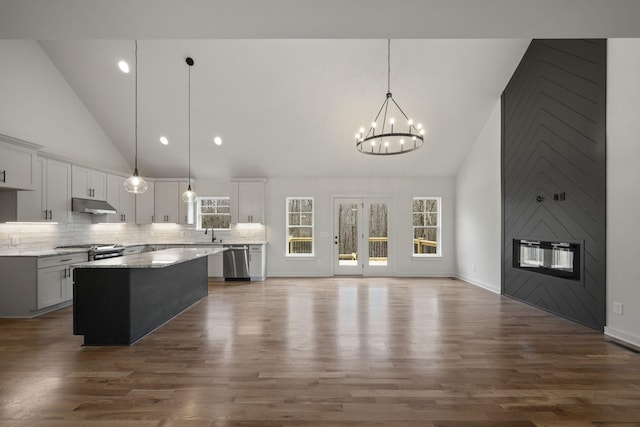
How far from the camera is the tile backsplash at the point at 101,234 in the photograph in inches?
202

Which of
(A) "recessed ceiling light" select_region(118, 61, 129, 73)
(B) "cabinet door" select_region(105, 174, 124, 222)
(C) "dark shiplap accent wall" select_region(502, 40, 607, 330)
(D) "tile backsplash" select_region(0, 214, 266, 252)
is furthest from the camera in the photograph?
(B) "cabinet door" select_region(105, 174, 124, 222)

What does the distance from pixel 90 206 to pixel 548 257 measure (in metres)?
7.83

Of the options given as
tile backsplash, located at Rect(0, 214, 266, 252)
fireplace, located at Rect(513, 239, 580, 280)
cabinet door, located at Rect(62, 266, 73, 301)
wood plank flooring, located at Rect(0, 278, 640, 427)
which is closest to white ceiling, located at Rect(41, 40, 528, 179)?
tile backsplash, located at Rect(0, 214, 266, 252)

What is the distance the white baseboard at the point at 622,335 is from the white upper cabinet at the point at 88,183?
326 inches

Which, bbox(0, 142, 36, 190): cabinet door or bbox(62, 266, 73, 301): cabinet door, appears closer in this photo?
bbox(0, 142, 36, 190): cabinet door

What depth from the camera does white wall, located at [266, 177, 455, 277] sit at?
7.91 metres

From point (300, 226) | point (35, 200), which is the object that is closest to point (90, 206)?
point (35, 200)

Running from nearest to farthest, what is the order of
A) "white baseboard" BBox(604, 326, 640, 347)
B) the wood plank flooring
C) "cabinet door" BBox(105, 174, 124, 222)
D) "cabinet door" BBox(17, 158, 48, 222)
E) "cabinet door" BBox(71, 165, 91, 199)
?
the wood plank flooring < "white baseboard" BBox(604, 326, 640, 347) < "cabinet door" BBox(17, 158, 48, 222) < "cabinet door" BBox(71, 165, 91, 199) < "cabinet door" BBox(105, 174, 124, 222)

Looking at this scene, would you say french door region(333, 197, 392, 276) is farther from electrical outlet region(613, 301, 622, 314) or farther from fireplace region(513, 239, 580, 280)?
electrical outlet region(613, 301, 622, 314)

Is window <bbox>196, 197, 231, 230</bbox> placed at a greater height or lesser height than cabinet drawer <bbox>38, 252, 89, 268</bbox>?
greater

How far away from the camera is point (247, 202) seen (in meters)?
7.67

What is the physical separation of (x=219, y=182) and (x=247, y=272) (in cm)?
241

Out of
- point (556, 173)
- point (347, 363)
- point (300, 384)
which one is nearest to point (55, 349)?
point (300, 384)

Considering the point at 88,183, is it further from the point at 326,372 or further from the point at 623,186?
the point at 623,186
